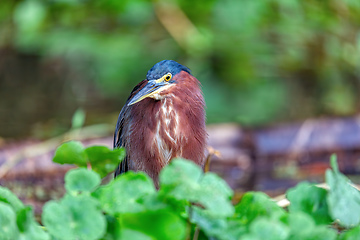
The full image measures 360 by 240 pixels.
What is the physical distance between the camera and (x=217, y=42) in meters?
7.12

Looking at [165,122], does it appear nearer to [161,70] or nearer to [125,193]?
[161,70]

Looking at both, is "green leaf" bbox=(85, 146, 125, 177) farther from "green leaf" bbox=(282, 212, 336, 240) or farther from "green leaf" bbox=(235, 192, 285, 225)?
"green leaf" bbox=(282, 212, 336, 240)

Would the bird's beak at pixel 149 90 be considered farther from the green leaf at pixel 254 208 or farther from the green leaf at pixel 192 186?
the green leaf at pixel 192 186

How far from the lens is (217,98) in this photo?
7035mm

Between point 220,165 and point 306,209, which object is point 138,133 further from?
point 220,165

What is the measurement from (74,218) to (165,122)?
149 centimetres

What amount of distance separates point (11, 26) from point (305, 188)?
610 centimetres

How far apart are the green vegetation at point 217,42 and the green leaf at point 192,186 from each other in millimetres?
4707

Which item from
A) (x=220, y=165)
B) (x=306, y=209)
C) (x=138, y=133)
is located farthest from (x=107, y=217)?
(x=220, y=165)

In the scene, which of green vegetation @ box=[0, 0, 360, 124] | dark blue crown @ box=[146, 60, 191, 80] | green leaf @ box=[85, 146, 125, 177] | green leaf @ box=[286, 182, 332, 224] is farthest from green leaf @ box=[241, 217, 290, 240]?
green vegetation @ box=[0, 0, 360, 124]

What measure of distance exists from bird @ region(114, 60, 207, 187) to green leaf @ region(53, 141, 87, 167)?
1076mm

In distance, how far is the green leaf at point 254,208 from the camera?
1725mm

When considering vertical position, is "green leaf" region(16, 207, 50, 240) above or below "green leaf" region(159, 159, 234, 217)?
below

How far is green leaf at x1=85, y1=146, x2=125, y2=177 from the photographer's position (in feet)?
6.05
